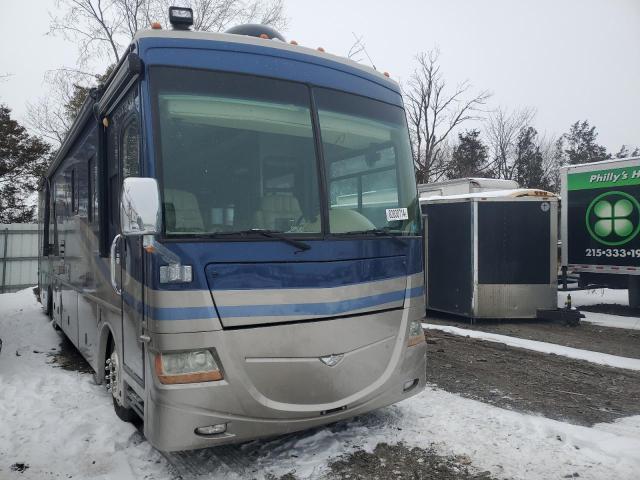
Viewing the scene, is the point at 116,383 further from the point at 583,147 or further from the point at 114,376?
the point at 583,147

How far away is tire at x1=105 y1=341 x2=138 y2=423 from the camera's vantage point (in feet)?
13.6

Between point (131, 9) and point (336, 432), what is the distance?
21934mm

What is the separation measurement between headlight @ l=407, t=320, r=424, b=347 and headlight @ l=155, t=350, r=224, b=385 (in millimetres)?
1590

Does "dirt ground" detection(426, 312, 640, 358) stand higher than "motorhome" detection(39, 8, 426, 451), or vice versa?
"motorhome" detection(39, 8, 426, 451)

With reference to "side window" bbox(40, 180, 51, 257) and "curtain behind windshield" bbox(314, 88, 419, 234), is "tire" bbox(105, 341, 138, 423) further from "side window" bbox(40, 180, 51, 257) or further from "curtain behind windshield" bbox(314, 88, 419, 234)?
"side window" bbox(40, 180, 51, 257)

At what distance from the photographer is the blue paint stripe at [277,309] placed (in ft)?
10.3

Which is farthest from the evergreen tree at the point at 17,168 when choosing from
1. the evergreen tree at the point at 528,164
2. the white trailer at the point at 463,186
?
the evergreen tree at the point at 528,164

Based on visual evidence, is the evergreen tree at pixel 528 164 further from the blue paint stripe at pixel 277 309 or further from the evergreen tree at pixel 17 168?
the blue paint stripe at pixel 277 309

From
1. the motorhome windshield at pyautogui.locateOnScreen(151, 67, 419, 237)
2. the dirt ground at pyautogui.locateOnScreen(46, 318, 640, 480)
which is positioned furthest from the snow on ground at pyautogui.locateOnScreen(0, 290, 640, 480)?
the motorhome windshield at pyautogui.locateOnScreen(151, 67, 419, 237)

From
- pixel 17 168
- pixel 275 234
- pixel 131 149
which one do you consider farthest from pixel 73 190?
pixel 17 168

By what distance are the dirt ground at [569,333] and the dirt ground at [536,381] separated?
3.78ft

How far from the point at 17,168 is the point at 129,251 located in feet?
91.4

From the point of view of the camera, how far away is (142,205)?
298 cm

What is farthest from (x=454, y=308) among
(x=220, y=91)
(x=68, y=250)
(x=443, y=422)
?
(x=220, y=91)
